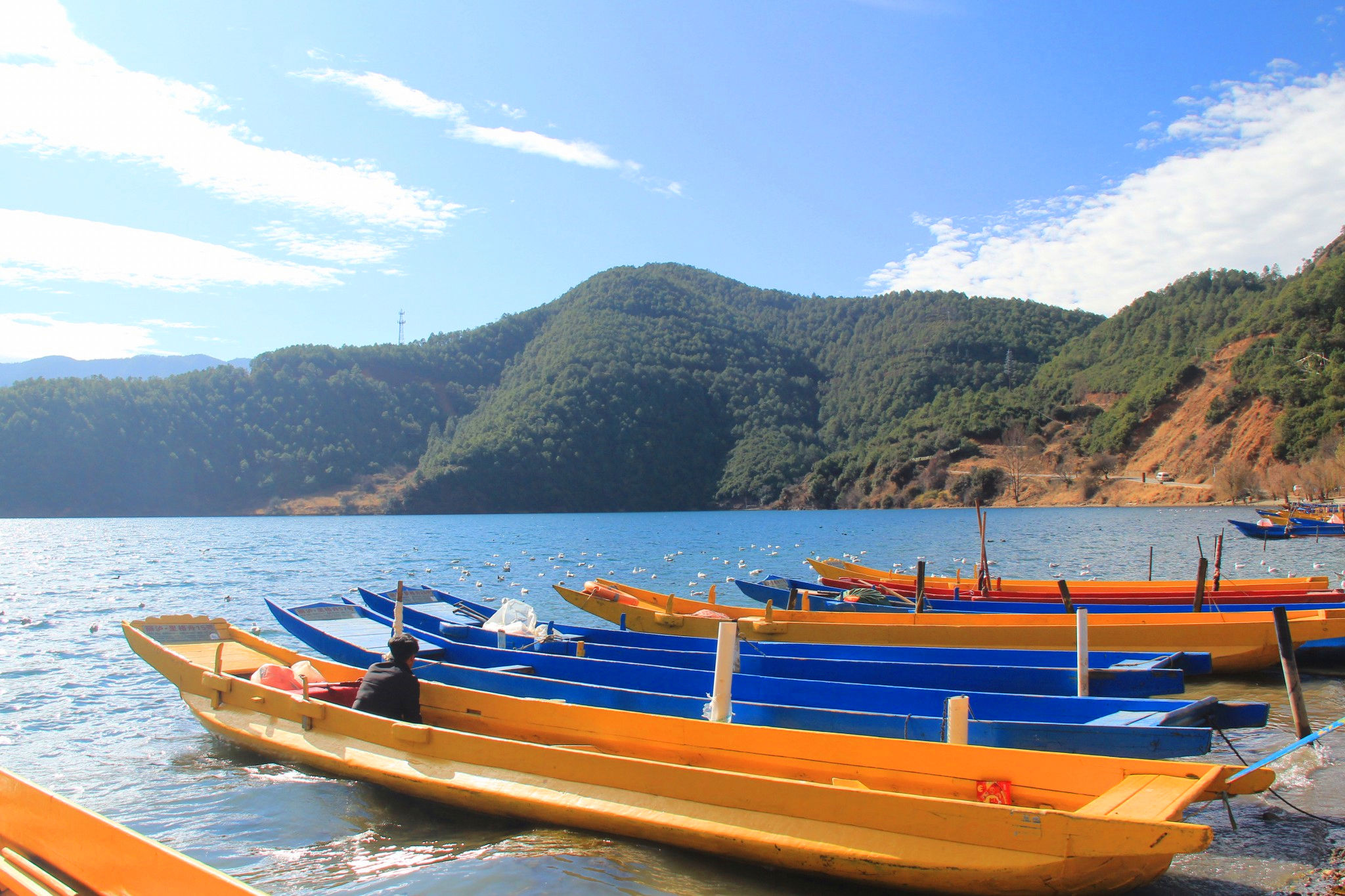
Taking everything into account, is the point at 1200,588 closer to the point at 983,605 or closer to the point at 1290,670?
the point at 983,605

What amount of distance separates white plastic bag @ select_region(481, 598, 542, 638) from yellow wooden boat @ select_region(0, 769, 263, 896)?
21.7ft

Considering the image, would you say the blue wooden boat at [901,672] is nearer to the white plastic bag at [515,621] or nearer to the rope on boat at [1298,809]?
the white plastic bag at [515,621]

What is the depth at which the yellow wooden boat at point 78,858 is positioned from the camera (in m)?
3.89

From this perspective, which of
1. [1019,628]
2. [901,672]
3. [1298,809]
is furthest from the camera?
[1019,628]

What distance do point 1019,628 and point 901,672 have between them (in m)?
4.93

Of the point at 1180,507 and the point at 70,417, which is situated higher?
the point at 70,417

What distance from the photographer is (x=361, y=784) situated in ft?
28.3

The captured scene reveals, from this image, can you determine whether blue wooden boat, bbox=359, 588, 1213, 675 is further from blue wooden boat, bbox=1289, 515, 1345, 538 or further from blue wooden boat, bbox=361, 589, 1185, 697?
blue wooden boat, bbox=1289, 515, 1345, 538

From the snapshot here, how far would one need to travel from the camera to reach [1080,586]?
18.6m

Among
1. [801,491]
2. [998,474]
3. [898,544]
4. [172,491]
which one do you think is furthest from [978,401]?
[172,491]

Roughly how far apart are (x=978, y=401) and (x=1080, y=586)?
98268 mm

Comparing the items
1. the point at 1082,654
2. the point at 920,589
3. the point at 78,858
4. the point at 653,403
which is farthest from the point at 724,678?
the point at 653,403

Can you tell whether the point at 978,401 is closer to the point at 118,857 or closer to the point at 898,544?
the point at 898,544

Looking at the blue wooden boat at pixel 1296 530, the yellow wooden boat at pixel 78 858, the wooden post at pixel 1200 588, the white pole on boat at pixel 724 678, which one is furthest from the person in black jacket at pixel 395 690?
the blue wooden boat at pixel 1296 530
